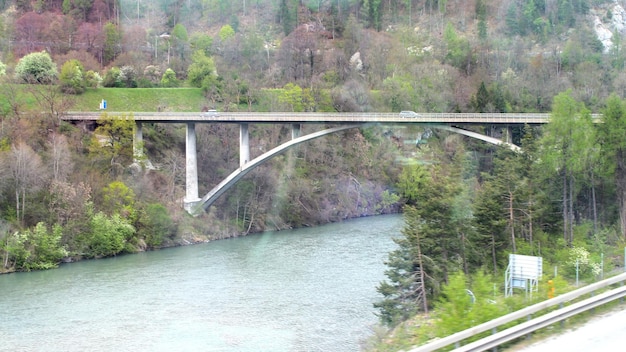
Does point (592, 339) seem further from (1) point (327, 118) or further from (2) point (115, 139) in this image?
(2) point (115, 139)

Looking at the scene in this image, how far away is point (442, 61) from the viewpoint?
141ft

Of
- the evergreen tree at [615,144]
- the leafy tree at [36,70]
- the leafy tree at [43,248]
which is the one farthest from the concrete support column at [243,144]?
the evergreen tree at [615,144]

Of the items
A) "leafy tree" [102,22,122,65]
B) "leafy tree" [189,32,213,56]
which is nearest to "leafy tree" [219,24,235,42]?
"leafy tree" [189,32,213,56]

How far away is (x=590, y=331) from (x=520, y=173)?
41.6 ft

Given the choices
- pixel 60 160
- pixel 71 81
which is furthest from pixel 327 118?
pixel 71 81

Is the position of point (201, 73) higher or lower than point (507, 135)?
higher

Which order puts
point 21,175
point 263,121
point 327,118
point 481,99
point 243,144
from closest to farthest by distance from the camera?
point 21,175
point 327,118
point 263,121
point 243,144
point 481,99

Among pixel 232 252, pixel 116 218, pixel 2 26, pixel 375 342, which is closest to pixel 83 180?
pixel 116 218

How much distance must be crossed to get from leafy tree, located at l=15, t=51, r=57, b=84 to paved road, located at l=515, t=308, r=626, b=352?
2798cm

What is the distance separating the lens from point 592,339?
26.7ft

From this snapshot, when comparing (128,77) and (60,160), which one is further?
(128,77)

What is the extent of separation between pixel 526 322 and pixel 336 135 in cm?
2677

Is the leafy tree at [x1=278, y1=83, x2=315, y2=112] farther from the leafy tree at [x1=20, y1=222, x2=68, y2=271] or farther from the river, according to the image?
the leafy tree at [x1=20, y1=222, x2=68, y2=271]

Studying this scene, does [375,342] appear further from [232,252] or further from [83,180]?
[83,180]
